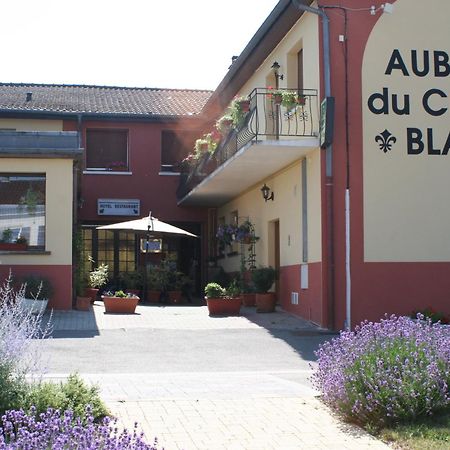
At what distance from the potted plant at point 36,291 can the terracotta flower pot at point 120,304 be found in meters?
1.55

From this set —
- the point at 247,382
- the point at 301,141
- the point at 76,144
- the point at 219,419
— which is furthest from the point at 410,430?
the point at 76,144

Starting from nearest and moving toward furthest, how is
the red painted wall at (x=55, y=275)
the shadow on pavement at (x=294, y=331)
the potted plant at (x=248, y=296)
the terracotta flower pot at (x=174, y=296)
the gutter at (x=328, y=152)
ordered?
1. the shadow on pavement at (x=294, y=331)
2. the gutter at (x=328, y=152)
3. the red painted wall at (x=55, y=275)
4. the potted plant at (x=248, y=296)
5. the terracotta flower pot at (x=174, y=296)

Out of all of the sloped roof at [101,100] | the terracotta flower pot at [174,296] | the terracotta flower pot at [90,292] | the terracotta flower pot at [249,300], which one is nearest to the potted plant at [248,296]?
the terracotta flower pot at [249,300]

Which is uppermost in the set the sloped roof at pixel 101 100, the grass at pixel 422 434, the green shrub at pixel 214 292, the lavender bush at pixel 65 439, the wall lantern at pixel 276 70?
the sloped roof at pixel 101 100

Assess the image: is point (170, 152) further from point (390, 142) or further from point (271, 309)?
point (390, 142)

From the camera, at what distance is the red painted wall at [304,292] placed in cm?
1477

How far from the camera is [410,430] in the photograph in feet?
20.2

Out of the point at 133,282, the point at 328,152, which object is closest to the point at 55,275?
the point at 133,282

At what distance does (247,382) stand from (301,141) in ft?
23.2

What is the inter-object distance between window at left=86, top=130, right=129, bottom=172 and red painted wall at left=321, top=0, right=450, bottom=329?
11838 mm

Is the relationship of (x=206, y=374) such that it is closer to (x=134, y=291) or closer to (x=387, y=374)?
(x=387, y=374)

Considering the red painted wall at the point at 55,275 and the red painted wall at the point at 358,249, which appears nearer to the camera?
the red painted wall at the point at 358,249

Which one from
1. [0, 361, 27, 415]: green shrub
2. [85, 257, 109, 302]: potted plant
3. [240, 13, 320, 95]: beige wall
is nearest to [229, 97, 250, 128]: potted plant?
[240, 13, 320, 95]: beige wall

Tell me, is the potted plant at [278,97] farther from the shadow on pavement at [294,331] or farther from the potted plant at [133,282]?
the potted plant at [133,282]
